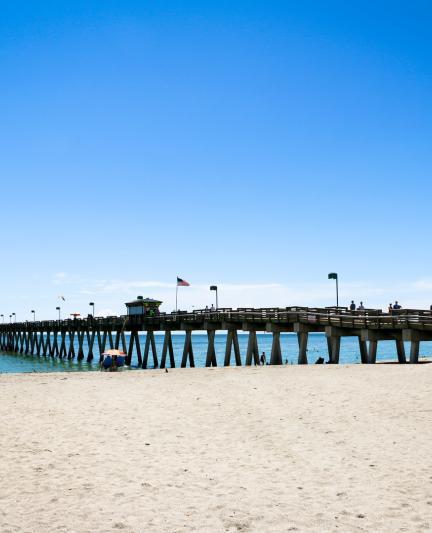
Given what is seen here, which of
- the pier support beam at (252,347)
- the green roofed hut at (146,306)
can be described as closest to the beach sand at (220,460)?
the pier support beam at (252,347)

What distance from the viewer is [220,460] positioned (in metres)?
9.59

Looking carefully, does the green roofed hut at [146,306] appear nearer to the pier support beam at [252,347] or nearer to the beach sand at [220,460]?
the pier support beam at [252,347]

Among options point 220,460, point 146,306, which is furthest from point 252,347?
point 220,460

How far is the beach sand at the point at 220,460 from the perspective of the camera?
22.6 ft

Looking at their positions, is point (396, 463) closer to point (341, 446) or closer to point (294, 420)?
point (341, 446)

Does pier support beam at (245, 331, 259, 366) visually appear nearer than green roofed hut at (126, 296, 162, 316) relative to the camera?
Yes

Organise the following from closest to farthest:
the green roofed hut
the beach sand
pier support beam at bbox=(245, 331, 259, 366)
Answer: the beach sand → pier support beam at bbox=(245, 331, 259, 366) → the green roofed hut

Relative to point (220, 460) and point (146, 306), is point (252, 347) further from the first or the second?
point (220, 460)

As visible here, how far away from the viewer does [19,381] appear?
2231 cm

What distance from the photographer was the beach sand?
688 cm

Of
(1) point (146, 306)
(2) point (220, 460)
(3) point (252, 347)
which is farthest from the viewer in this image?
(1) point (146, 306)

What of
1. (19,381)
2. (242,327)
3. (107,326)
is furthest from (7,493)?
(107,326)

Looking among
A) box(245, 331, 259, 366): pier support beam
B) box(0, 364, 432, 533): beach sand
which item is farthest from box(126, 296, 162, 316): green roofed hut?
box(0, 364, 432, 533): beach sand

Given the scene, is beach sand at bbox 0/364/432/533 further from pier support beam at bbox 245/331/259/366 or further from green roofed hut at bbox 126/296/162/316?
green roofed hut at bbox 126/296/162/316
